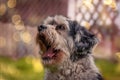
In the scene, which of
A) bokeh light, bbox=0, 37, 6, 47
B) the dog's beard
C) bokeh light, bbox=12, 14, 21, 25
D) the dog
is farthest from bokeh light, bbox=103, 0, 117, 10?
bokeh light, bbox=0, 37, 6, 47

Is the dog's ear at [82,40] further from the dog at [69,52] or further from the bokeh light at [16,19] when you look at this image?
the bokeh light at [16,19]

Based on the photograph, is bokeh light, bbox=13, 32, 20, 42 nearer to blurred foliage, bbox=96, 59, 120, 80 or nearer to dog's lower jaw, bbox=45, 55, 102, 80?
dog's lower jaw, bbox=45, 55, 102, 80

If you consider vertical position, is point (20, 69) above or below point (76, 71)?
above

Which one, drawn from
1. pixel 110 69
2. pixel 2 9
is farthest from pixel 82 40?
pixel 2 9

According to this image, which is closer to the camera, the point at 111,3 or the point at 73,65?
the point at 73,65

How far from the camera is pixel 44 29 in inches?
61.9

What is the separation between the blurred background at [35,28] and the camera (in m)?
1.82

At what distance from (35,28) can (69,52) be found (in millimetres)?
280

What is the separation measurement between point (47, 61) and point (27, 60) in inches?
11.0

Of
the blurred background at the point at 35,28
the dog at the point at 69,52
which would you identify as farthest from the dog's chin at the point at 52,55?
the blurred background at the point at 35,28

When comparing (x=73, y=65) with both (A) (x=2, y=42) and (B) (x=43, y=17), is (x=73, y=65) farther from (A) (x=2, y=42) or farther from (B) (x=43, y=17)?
(A) (x=2, y=42)

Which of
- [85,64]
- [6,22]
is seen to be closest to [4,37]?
[6,22]

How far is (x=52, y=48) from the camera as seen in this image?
1604 millimetres

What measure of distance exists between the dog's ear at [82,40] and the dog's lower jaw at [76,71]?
46 mm
